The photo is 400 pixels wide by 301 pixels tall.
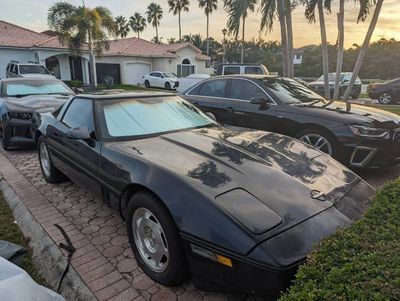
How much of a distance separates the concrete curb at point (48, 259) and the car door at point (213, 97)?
12.3ft

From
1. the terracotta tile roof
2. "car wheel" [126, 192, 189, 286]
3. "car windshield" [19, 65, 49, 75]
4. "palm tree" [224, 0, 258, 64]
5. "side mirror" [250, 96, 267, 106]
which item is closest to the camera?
"car wheel" [126, 192, 189, 286]

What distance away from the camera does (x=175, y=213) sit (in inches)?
87.7

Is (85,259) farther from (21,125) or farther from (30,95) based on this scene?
(30,95)

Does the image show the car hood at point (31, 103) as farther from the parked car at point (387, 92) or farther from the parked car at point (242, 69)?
the parked car at point (387, 92)

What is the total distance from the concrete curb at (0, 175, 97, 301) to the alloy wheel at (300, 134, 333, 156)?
3.86 m

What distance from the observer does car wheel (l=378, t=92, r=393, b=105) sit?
16078 mm

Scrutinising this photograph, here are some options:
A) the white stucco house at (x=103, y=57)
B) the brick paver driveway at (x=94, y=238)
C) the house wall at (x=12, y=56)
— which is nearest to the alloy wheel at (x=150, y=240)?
the brick paver driveway at (x=94, y=238)

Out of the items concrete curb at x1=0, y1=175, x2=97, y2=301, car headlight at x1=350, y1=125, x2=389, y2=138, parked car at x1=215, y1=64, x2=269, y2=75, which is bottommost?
concrete curb at x1=0, y1=175, x2=97, y2=301

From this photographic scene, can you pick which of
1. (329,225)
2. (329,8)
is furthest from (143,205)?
(329,8)

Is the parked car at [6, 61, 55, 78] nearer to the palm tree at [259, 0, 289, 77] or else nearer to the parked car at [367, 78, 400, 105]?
the palm tree at [259, 0, 289, 77]

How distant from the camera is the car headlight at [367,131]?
4.67 m

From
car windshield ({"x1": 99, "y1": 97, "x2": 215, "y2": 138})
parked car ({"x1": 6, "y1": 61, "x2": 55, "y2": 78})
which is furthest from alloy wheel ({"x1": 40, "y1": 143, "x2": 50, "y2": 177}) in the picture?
parked car ({"x1": 6, "y1": 61, "x2": 55, "y2": 78})

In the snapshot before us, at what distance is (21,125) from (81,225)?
3.91m

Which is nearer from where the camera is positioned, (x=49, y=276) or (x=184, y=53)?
(x=49, y=276)
